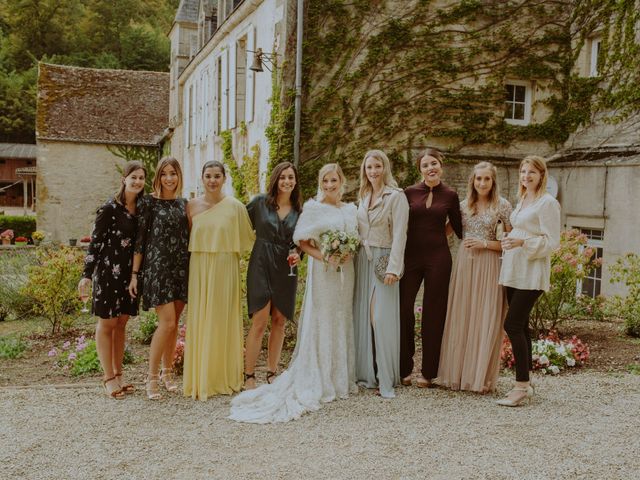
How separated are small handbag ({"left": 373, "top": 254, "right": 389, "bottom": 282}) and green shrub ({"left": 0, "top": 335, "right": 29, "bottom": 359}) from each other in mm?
5346

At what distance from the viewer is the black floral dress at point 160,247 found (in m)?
5.31

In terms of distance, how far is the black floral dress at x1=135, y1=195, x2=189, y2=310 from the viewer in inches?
209

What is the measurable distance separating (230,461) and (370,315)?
203cm

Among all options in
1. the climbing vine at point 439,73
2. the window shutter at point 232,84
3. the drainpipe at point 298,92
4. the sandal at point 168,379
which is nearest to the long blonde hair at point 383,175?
the sandal at point 168,379

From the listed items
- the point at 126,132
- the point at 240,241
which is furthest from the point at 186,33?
the point at 240,241

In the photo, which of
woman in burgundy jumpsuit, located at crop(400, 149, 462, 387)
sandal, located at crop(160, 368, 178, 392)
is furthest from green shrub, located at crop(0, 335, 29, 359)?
woman in burgundy jumpsuit, located at crop(400, 149, 462, 387)

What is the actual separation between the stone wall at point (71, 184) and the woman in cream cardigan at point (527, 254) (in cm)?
2359

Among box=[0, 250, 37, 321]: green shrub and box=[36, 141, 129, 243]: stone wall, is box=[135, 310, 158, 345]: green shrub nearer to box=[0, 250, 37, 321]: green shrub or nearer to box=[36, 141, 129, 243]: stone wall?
box=[0, 250, 37, 321]: green shrub

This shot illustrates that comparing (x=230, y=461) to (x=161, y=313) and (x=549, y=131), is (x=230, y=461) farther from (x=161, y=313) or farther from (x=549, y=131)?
(x=549, y=131)

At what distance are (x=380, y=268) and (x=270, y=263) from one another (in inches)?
38.7

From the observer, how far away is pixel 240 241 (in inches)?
222

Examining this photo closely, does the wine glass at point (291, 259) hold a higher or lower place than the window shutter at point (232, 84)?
lower

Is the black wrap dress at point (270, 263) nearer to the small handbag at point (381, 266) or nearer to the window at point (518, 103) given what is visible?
the small handbag at point (381, 266)

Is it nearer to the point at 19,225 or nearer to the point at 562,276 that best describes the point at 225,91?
the point at 562,276
